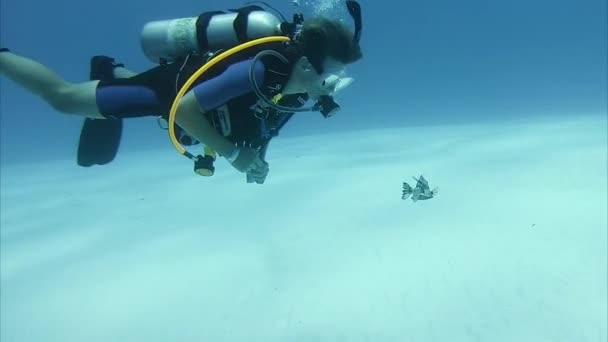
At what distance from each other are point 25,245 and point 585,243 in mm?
8917

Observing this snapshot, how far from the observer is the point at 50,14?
3186cm

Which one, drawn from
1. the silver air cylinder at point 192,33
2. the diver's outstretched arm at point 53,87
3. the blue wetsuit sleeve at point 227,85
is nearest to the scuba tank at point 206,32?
the silver air cylinder at point 192,33

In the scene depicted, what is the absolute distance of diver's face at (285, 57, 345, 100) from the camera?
9.29ft

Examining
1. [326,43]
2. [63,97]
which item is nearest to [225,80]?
[326,43]

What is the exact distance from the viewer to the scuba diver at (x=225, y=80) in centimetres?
273

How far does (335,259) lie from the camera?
559 centimetres

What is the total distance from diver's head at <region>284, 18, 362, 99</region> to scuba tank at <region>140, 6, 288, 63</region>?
0.26 metres

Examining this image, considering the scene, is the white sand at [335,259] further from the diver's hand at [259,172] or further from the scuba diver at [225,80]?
the scuba diver at [225,80]

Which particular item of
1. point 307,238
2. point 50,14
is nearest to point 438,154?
point 307,238

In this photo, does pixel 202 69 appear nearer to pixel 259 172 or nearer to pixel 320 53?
pixel 320 53

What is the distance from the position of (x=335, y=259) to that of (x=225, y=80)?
11.6 ft

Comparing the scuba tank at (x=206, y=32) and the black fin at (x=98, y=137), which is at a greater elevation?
the scuba tank at (x=206, y=32)

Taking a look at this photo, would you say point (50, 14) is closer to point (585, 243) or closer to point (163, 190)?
point (163, 190)

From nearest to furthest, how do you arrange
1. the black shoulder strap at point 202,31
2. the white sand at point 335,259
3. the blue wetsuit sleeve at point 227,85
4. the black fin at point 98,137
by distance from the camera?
the blue wetsuit sleeve at point 227,85 → the black shoulder strap at point 202,31 → the black fin at point 98,137 → the white sand at point 335,259
